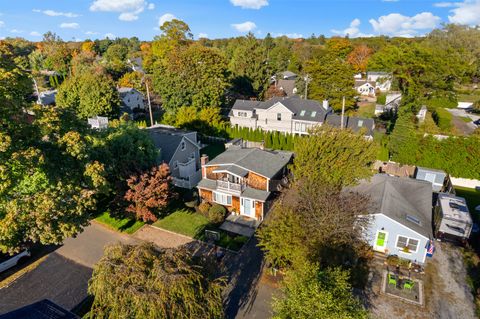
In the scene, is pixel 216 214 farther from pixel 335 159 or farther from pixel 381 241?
pixel 381 241

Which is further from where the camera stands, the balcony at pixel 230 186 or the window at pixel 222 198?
the window at pixel 222 198

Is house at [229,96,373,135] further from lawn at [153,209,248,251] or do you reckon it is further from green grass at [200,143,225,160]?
lawn at [153,209,248,251]

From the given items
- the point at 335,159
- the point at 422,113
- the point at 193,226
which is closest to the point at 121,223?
the point at 193,226

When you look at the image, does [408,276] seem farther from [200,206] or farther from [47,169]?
[47,169]

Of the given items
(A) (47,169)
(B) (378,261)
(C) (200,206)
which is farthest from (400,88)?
(A) (47,169)

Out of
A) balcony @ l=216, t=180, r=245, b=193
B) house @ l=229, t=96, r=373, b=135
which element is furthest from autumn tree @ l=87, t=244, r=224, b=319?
house @ l=229, t=96, r=373, b=135

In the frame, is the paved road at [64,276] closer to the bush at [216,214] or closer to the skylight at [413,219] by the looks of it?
the bush at [216,214]

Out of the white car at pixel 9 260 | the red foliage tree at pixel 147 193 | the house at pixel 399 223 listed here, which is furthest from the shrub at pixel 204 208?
the white car at pixel 9 260
